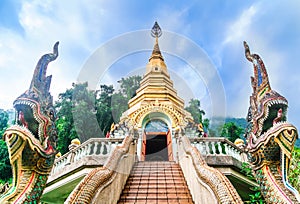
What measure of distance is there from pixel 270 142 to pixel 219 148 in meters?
4.32

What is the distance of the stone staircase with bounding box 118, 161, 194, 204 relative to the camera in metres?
4.44

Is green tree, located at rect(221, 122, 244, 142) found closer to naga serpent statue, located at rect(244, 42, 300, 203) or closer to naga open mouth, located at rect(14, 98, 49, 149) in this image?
naga serpent statue, located at rect(244, 42, 300, 203)

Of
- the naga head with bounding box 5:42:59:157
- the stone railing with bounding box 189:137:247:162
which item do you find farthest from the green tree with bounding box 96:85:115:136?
the naga head with bounding box 5:42:59:157

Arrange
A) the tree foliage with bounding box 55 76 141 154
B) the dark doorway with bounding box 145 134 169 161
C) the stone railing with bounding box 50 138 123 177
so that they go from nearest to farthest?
the stone railing with bounding box 50 138 123 177
the dark doorway with bounding box 145 134 169 161
the tree foliage with bounding box 55 76 141 154

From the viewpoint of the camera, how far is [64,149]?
1658 centimetres

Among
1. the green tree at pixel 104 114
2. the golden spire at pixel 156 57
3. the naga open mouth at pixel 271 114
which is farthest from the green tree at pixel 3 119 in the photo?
the naga open mouth at pixel 271 114

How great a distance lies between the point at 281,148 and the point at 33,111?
3.02 m

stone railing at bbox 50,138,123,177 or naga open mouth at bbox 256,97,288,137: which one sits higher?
stone railing at bbox 50,138,123,177

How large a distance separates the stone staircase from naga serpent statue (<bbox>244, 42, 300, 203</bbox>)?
1.97 metres

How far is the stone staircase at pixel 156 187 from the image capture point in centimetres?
444

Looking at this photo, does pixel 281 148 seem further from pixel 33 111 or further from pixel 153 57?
pixel 153 57

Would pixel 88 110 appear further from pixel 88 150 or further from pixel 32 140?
pixel 32 140

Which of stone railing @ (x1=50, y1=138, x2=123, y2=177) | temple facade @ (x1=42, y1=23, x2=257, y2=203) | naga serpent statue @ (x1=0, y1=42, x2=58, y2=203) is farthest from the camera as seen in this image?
stone railing @ (x1=50, y1=138, x2=123, y2=177)

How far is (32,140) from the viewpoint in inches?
88.3
